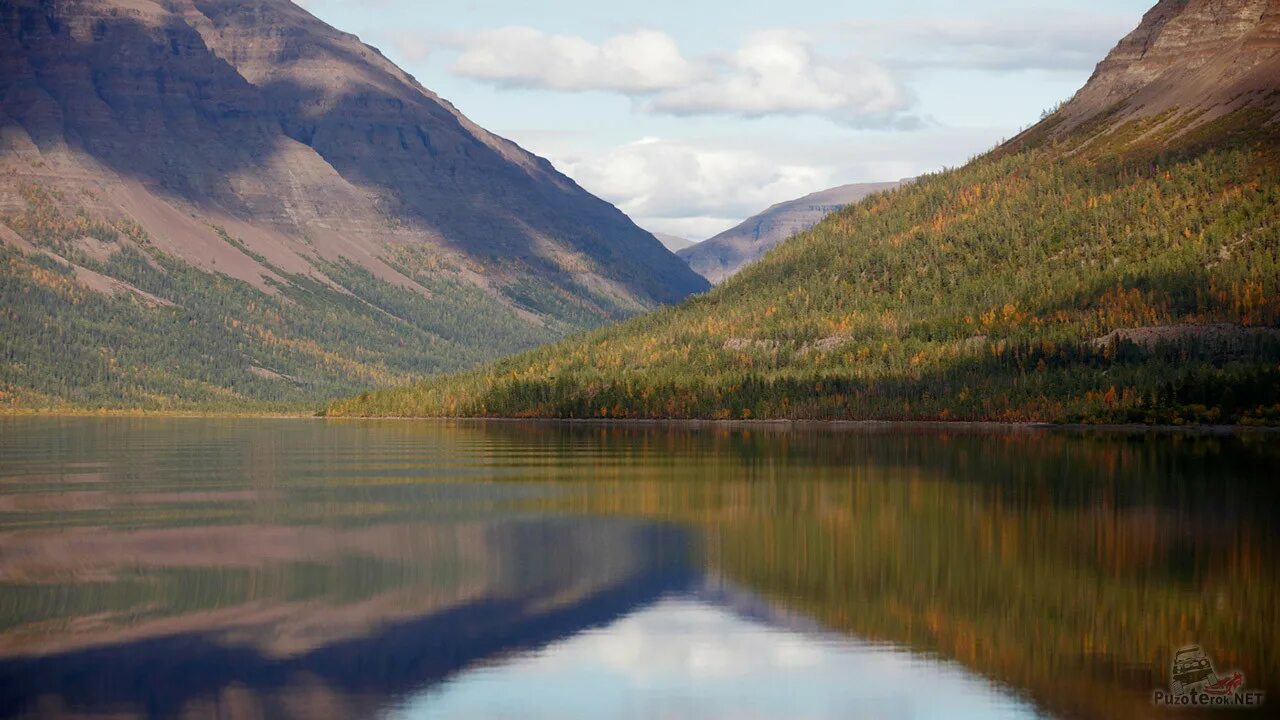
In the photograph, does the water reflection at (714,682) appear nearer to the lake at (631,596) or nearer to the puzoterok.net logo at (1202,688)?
the lake at (631,596)

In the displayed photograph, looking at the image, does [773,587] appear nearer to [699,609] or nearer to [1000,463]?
[699,609]

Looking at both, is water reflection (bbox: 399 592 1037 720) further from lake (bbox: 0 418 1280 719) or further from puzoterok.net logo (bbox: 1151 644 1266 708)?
puzoterok.net logo (bbox: 1151 644 1266 708)

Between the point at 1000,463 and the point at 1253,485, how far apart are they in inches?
1082

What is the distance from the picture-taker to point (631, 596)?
5441 cm

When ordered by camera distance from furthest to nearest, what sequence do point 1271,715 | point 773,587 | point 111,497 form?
1. point 111,497
2. point 773,587
3. point 1271,715

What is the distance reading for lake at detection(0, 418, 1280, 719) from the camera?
1590 inches

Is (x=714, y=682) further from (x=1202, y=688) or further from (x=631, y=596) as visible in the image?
(x=631, y=596)

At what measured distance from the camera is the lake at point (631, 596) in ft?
132

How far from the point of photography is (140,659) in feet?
141

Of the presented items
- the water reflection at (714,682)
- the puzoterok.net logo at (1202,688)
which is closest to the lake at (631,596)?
the water reflection at (714,682)

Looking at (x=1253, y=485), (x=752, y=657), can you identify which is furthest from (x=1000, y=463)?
(x=752, y=657)

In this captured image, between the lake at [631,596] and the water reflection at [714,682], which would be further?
the lake at [631,596]

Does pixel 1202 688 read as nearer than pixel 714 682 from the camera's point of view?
Yes

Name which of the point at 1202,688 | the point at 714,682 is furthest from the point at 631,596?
the point at 1202,688
